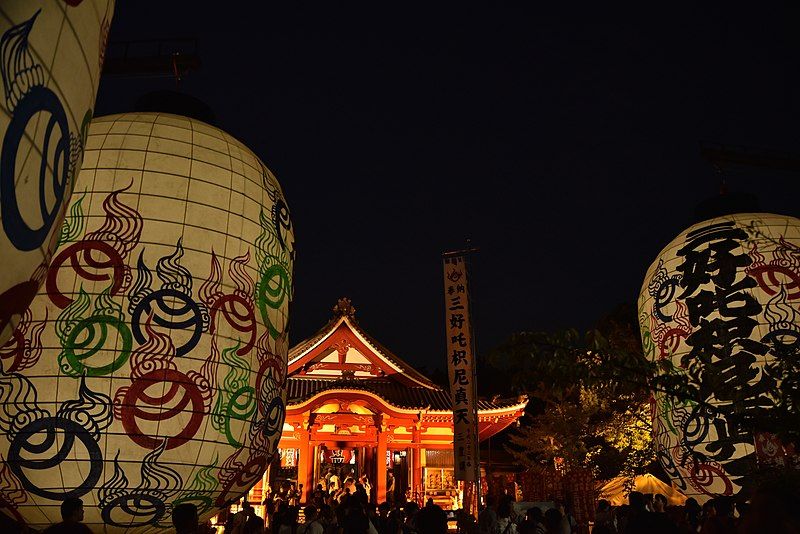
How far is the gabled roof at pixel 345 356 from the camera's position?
18.6m

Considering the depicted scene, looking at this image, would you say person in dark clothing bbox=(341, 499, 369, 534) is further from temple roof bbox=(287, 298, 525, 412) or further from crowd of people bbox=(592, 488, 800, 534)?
temple roof bbox=(287, 298, 525, 412)

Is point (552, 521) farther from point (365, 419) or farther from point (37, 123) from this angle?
point (365, 419)

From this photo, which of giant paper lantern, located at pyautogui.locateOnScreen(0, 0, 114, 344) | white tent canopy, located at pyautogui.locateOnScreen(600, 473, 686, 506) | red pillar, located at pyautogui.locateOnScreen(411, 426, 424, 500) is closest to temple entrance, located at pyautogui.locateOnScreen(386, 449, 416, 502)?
red pillar, located at pyautogui.locateOnScreen(411, 426, 424, 500)

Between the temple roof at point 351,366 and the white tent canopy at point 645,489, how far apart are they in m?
3.96

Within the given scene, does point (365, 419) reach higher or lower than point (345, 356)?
lower

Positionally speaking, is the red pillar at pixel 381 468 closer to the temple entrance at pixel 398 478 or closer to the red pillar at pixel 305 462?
the temple entrance at pixel 398 478

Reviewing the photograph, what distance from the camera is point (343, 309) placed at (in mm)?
18875

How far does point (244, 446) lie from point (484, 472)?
20.1m

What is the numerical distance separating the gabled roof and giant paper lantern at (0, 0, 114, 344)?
1643cm

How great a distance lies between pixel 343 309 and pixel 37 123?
16.9m

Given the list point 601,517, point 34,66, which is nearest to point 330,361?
point 601,517

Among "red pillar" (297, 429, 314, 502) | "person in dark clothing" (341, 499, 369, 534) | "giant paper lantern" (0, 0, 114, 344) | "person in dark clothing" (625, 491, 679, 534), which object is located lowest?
"person in dark clothing" (341, 499, 369, 534)

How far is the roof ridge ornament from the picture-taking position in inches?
741

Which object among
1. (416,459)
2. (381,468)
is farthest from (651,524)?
(416,459)
